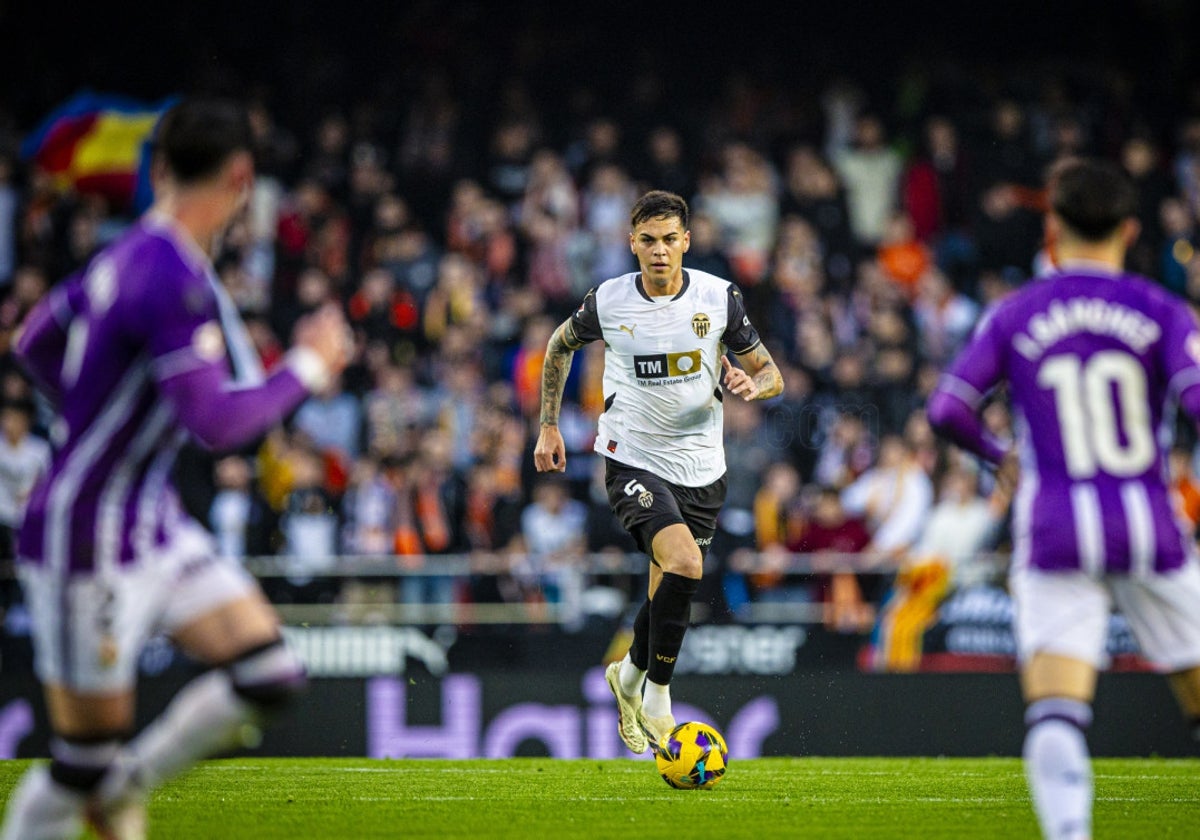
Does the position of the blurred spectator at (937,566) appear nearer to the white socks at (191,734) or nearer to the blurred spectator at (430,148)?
the blurred spectator at (430,148)

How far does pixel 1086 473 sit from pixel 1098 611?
1.49ft

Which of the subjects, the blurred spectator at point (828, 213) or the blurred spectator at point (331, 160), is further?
the blurred spectator at point (331, 160)

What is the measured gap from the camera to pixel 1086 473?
5.43m

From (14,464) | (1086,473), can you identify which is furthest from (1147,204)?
(1086,473)

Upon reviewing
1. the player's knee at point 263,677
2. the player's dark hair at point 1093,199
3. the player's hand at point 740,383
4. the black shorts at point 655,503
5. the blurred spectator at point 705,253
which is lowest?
the player's knee at point 263,677

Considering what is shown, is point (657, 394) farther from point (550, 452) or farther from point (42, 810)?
point (42, 810)

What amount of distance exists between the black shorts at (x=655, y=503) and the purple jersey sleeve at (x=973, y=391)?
3526 mm

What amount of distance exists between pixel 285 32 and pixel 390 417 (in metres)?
8.97

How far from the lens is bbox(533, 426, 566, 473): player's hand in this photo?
9.59m

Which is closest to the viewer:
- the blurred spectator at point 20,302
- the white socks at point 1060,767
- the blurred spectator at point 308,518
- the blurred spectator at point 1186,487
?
the white socks at point 1060,767

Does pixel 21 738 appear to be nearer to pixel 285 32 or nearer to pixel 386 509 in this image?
pixel 386 509

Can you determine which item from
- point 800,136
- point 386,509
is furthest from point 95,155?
point 800,136

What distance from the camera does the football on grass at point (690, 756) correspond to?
892 centimetres

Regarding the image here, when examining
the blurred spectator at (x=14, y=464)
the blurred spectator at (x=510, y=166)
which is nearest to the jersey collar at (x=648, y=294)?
the blurred spectator at (x=14, y=464)
